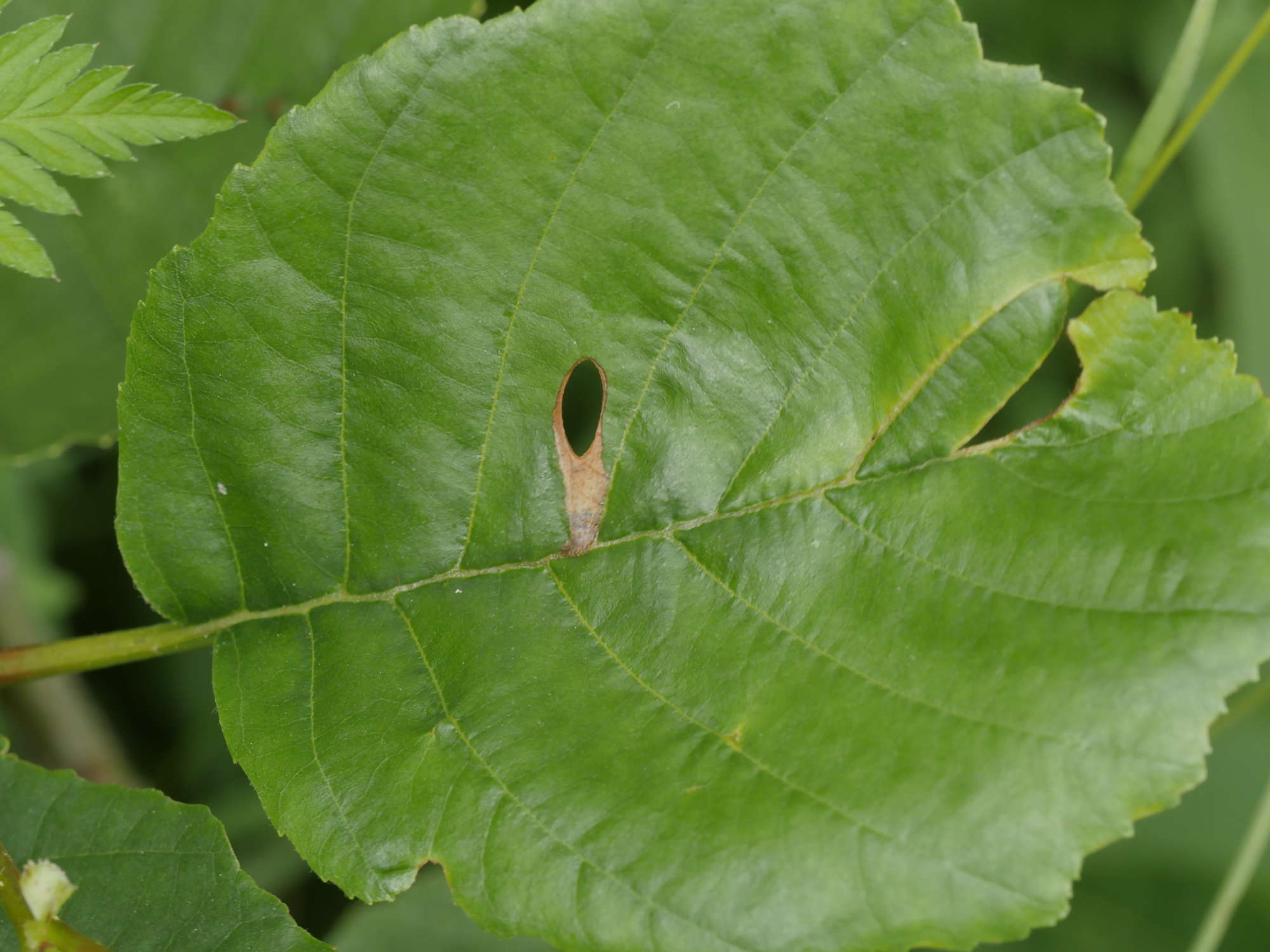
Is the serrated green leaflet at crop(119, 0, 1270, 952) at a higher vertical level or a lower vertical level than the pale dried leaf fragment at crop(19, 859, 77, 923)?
higher

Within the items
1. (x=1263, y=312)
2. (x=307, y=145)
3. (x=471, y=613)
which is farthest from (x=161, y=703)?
(x=1263, y=312)

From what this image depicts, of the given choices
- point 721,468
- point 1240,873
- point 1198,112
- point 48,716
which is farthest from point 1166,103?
point 48,716

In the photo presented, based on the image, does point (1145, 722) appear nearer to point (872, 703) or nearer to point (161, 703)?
point (872, 703)

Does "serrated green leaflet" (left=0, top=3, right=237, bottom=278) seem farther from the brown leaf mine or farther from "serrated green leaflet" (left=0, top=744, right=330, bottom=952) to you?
"serrated green leaflet" (left=0, top=744, right=330, bottom=952)

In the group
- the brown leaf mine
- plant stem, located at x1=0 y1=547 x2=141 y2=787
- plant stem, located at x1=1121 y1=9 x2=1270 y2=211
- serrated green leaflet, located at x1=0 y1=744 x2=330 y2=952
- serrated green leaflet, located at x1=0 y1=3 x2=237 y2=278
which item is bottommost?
plant stem, located at x1=0 y1=547 x2=141 y2=787

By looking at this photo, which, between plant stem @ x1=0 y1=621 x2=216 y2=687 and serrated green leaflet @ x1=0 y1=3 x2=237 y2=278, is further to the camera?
plant stem @ x1=0 y1=621 x2=216 y2=687

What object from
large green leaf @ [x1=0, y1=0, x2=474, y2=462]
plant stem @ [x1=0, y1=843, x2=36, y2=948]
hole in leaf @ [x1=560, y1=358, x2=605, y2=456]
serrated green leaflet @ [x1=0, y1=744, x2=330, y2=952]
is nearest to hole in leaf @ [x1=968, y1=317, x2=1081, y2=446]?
hole in leaf @ [x1=560, y1=358, x2=605, y2=456]

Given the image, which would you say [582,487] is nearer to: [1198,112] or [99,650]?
[99,650]
